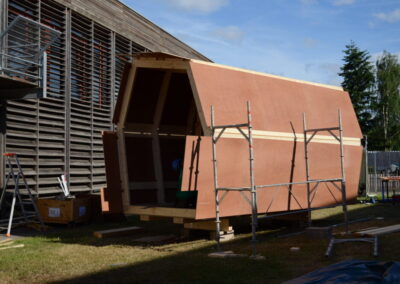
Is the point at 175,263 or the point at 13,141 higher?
the point at 13,141

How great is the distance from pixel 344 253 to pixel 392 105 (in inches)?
1525

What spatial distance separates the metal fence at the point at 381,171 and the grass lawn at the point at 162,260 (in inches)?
534

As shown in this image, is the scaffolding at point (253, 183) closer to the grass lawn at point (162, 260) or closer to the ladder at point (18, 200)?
the grass lawn at point (162, 260)

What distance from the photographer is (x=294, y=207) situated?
442 inches

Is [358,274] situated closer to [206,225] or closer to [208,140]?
[208,140]

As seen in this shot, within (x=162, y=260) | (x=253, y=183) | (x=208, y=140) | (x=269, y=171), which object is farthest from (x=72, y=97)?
(x=162, y=260)

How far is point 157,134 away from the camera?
12.1m

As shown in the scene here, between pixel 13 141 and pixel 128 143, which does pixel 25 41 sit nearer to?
pixel 13 141

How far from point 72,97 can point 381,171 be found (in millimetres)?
19122

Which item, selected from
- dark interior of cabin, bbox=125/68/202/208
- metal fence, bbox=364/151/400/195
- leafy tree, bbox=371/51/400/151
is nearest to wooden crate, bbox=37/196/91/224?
dark interior of cabin, bbox=125/68/202/208

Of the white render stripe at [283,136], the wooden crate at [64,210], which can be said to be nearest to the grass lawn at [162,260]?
the wooden crate at [64,210]

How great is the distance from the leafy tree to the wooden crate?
35988 mm

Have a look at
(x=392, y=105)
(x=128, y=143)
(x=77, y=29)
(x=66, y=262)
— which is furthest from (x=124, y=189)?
(x=392, y=105)

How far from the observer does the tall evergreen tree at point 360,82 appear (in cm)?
4381
